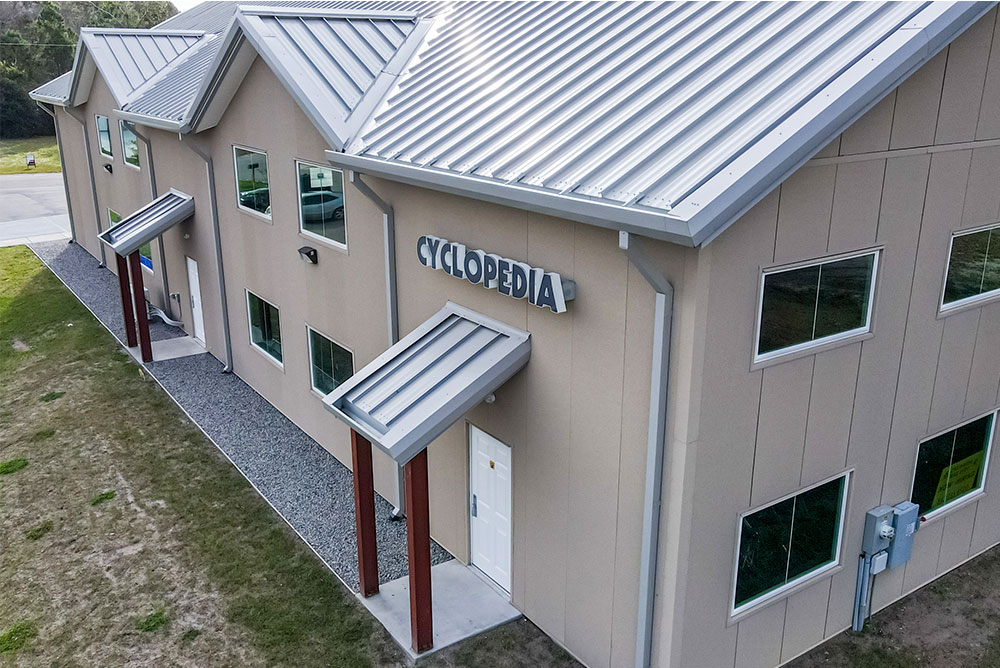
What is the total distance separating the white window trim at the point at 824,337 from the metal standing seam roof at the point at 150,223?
13.7 m

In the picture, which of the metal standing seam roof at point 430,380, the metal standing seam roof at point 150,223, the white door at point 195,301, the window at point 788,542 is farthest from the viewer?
the white door at point 195,301

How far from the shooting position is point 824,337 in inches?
320

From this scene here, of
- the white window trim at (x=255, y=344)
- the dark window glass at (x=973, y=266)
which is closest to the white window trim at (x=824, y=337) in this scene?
the dark window glass at (x=973, y=266)

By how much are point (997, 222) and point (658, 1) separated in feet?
16.0

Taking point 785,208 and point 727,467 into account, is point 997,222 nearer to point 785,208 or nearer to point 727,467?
point 785,208

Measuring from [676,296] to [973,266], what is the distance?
4.58m

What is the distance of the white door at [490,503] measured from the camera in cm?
1005

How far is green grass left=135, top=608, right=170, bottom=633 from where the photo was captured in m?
9.95

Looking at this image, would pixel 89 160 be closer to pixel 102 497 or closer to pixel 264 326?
pixel 264 326

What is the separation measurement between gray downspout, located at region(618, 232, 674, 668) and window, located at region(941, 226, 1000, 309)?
4.01 meters

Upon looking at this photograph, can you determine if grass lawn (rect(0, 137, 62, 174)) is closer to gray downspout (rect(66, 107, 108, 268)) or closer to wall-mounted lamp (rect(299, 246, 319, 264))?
gray downspout (rect(66, 107, 108, 268))

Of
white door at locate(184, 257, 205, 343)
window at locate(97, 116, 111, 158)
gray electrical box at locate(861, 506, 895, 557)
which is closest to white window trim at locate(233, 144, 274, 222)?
white door at locate(184, 257, 205, 343)

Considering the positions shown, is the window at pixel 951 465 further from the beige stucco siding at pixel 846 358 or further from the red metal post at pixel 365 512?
the red metal post at pixel 365 512

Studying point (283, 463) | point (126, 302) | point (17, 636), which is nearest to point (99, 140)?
point (126, 302)
